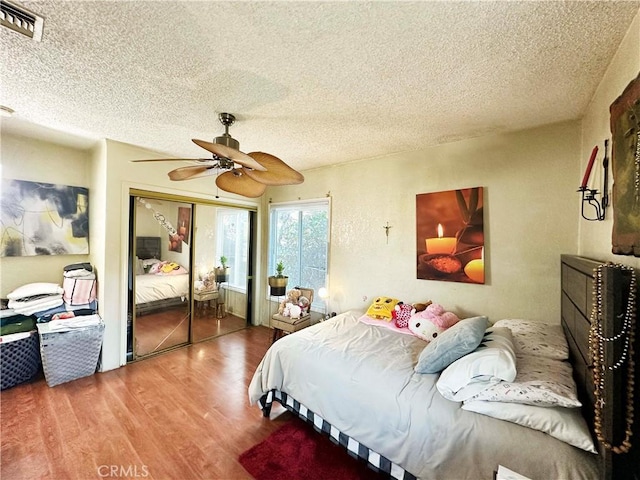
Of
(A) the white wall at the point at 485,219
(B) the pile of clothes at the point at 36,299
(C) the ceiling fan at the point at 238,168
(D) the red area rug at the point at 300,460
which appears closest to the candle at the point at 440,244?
(A) the white wall at the point at 485,219

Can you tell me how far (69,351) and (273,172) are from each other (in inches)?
111

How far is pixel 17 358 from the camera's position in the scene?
2.34m

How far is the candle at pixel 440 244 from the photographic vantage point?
2.56m

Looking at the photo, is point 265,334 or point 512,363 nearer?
point 512,363

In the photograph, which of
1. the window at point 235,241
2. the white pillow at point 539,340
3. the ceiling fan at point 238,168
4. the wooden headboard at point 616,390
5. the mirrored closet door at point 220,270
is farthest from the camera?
the window at point 235,241

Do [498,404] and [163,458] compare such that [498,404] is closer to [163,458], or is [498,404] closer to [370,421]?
[370,421]

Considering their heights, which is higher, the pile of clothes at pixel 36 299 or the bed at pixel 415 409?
the pile of clothes at pixel 36 299

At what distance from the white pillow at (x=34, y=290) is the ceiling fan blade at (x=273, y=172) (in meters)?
2.84

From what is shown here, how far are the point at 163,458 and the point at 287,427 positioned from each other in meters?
0.85

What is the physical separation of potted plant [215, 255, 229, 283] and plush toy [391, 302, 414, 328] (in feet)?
8.56

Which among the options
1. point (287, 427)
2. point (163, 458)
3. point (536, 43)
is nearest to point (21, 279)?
point (163, 458)

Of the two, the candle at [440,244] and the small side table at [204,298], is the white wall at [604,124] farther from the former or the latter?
the small side table at [204,298]

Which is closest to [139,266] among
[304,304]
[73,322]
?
[73,322]

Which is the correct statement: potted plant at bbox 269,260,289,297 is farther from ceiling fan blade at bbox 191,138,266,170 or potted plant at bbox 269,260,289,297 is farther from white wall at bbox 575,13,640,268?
white wall at bbox 575,13,640,268
